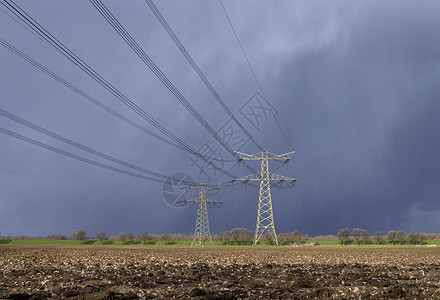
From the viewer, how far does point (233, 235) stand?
113438 mm

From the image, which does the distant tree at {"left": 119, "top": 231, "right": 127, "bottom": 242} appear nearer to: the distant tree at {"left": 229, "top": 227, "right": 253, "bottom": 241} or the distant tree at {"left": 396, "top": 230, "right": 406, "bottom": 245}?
the distant tree at {"left": 229, "top": 227, "right": 253, "bottom": 241}

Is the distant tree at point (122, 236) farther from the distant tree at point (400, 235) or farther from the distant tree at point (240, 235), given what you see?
the distant tree at point (400, 235)

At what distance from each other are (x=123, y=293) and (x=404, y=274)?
15749mm

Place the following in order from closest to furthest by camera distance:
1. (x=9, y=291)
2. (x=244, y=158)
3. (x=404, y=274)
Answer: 1. (x=9, y=291)
2. (x=404, y=274)
3. (x=244, y=158)

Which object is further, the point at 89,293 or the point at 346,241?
the point at 346,241

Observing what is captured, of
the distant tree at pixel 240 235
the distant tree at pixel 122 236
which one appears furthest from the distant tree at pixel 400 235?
the distant tree at pixel 122 236

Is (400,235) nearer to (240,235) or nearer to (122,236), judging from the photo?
(240,235)

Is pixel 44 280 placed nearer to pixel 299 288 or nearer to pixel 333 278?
pixel 299 288

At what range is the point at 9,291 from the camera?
13.6m

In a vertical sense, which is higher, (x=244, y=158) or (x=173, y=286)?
(x=244, y=158)

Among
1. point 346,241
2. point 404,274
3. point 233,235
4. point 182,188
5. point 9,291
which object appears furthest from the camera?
point 233,235

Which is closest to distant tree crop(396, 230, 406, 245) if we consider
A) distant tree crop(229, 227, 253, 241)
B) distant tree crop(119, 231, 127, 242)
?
distant tree crop(229, 227, 253, 241)

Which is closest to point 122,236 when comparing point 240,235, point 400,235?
point 240,235

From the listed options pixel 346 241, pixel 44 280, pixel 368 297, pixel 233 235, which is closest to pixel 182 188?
pixel 233 235
